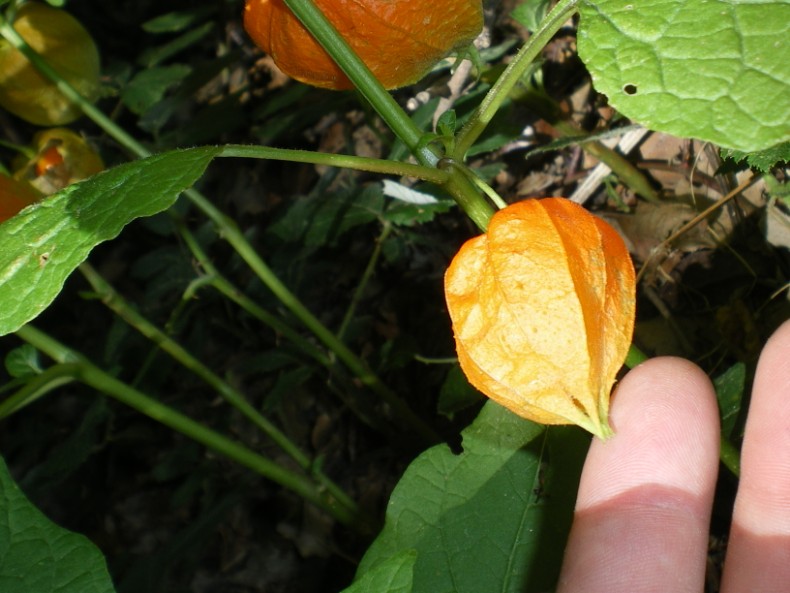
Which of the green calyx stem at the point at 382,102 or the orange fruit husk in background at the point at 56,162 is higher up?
the orange fruit husk in background at the point at 56,162

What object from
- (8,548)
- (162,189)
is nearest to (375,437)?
(8,548)

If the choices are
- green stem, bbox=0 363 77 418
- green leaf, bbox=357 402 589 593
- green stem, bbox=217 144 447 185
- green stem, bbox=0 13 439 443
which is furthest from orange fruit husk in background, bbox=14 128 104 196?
green leaf, bbox=357 402 589 593

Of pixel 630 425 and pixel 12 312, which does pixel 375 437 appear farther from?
pixel 12 312

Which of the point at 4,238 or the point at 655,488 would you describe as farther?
the point at 655,488

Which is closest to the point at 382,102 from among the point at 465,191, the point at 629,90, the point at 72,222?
the point at 465,191

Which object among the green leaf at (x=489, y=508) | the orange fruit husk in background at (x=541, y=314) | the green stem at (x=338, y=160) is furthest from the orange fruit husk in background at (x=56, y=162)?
the orange fruit husk in background at (x=541, y=314)

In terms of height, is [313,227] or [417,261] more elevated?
[313,227]

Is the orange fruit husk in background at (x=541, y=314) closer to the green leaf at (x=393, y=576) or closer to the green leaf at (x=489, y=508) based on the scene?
the green leaf at (x=393, y=576)

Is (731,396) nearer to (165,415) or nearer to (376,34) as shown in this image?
(376,34)
